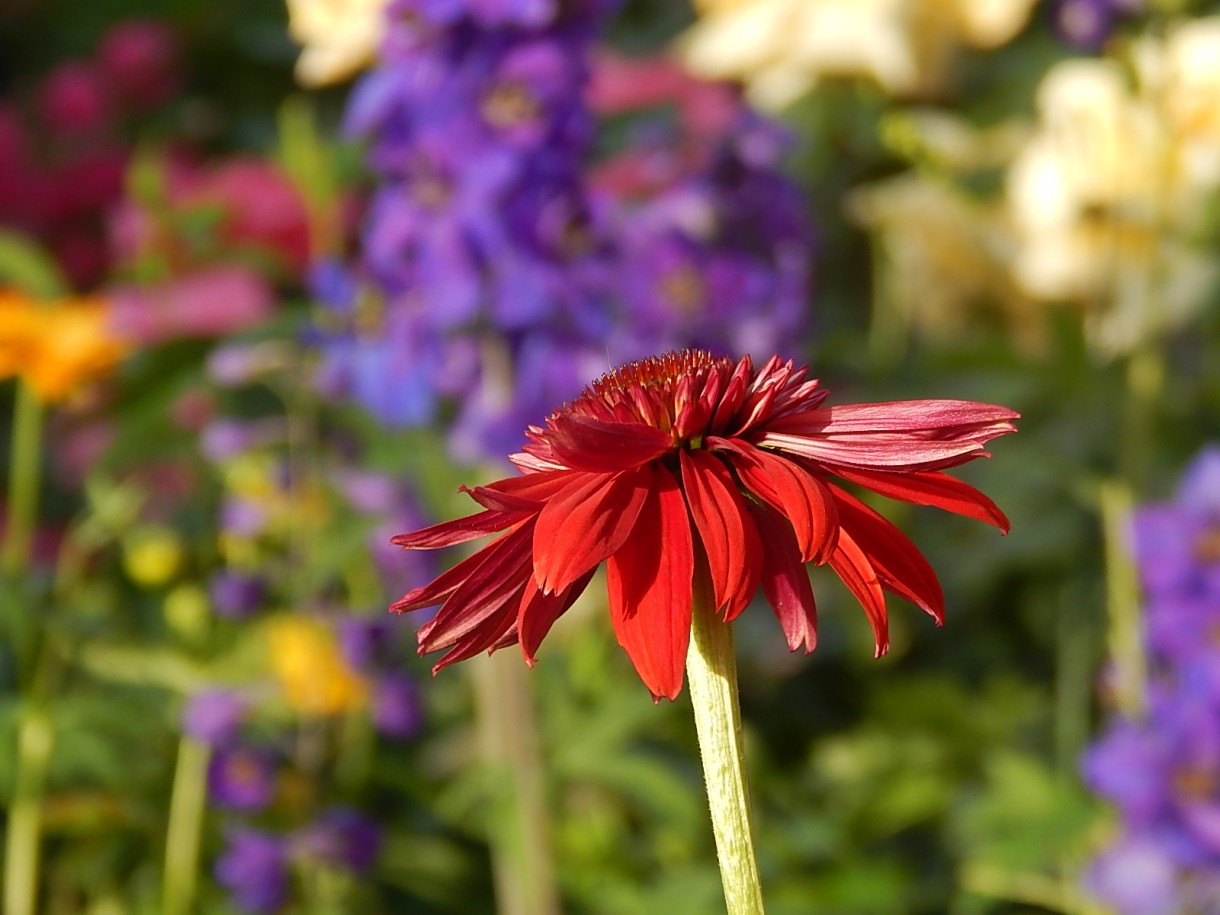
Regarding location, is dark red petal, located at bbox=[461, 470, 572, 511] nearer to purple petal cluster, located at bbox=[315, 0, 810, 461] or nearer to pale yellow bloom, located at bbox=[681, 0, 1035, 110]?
purple petal cluster, located at bbox=[315, 0, 810, 461]

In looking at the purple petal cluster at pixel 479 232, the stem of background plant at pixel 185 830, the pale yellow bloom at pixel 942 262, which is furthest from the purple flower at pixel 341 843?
the pale yellow bloom at pixel 942 262

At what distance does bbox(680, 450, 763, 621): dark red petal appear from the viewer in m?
0.36

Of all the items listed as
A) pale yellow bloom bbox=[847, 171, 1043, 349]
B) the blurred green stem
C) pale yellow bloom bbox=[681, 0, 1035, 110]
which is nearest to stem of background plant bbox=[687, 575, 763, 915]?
the blurred green stem

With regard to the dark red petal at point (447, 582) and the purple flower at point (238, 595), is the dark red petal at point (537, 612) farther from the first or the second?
the purple flower at point (238, 595)

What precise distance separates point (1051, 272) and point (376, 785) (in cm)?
102

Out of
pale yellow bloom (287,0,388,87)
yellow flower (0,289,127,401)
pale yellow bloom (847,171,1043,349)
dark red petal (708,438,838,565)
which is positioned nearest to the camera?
dark red petal (708,438,838,565)

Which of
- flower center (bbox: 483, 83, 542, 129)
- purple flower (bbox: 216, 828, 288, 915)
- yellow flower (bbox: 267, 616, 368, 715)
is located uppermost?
flower center (bbox: 483, 83, 542, 129)

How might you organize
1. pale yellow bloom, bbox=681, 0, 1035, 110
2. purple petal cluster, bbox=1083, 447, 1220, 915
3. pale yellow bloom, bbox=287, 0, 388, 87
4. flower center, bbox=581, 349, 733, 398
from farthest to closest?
pale yellow bloom, bbox=681, 0, 1035, 110, pale yellow bloom, bbox=287, 0, 388, 87, purple petal cluster, bbox=1083, 447, 1220, 915, flower center, bbox=581, 349, 733, 398

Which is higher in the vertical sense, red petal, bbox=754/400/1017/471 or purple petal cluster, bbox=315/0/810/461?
purple petal cluster, bbox=315/0/810/461

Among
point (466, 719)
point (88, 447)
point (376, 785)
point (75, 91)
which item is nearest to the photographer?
point (376, 785)

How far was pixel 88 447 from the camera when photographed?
197 centimetres

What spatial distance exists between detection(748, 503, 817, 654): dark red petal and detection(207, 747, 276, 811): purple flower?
3.05 ft

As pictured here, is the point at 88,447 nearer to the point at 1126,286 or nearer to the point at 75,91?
the point at 75,91

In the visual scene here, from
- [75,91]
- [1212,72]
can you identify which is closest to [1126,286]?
[1212,72]
